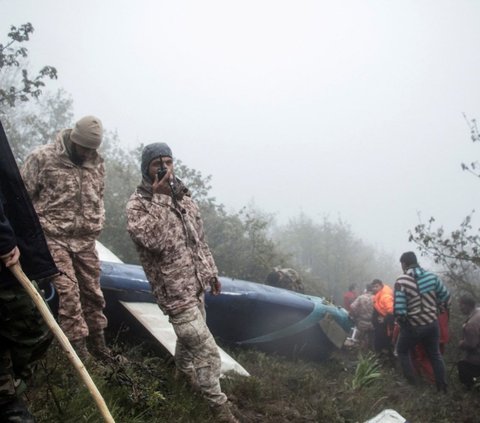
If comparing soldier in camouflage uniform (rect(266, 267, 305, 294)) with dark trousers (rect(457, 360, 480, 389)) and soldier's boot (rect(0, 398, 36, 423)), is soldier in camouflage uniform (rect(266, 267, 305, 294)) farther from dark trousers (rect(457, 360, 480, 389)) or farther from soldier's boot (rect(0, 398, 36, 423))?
soldier's boot (rect(0, 398, 36, 423))

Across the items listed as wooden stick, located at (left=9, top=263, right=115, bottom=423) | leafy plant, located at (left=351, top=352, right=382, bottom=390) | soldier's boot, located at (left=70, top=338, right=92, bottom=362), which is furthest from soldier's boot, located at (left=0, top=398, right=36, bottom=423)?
leafy plant, located at (left=351, top=352, right=382, bottom=390)

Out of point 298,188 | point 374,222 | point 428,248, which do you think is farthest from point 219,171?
point 428,248

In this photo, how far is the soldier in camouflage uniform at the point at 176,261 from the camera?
3217 mm

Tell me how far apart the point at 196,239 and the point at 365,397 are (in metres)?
3.18

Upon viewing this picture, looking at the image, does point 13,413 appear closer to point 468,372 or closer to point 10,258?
point 10,258

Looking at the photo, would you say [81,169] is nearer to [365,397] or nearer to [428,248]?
[365,397]

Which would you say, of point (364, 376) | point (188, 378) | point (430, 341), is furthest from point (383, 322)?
point (188, 378)

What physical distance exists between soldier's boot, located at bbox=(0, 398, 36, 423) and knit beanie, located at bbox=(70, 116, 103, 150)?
7.44 ft

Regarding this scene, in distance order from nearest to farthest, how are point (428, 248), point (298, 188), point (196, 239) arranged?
1. point (196, 239)
2. point (428, 248)
3. point (298, 188)

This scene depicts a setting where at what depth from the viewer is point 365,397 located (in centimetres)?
511

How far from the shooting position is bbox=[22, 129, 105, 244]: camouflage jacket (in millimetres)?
3506

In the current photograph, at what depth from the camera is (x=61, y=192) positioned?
A: 3562 millimetres

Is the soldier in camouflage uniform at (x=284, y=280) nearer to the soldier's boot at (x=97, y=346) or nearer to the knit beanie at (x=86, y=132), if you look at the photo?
the soldier's boot at (x=97, y=346)

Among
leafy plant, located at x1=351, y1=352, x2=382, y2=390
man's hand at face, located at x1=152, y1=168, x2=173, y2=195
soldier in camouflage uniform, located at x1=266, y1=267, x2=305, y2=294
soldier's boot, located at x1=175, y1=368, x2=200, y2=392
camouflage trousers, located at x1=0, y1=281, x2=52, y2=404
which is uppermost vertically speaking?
man's hand at face, located at x1=152, y1=168, x2=173, y2=195
